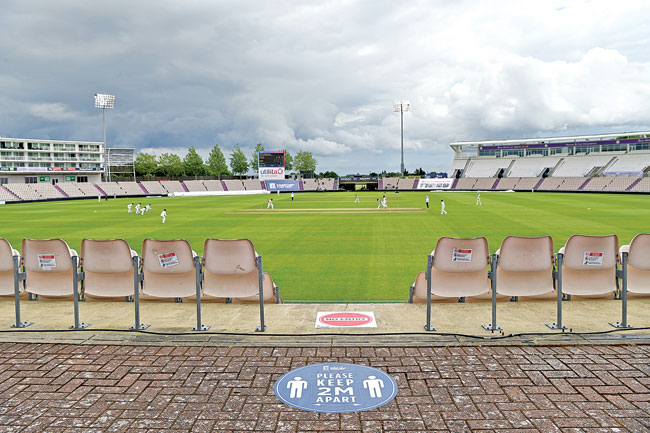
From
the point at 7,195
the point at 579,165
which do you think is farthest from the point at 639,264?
the point at 579,165

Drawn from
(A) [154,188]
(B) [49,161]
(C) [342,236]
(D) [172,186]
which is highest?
(B) [49,161]

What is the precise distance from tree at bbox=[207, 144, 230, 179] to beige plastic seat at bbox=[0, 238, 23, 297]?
133 m

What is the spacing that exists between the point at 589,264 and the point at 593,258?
0.10 metres

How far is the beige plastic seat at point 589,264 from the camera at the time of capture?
624 cm

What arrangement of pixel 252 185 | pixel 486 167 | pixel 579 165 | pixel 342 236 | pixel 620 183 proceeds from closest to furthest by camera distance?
1. pixel 342 236
2. pixel 620 183
3. pixel 579 165
4. pixel 252 185
5. pixel 486 167

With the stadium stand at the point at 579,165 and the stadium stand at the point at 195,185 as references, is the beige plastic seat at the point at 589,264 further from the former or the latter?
the stadium stand at the point at 579,165

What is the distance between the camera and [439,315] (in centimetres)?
662

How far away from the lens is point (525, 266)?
6.25 meters

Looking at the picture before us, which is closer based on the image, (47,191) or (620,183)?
(47,191)

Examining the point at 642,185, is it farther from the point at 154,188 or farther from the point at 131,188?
the point at 131,188

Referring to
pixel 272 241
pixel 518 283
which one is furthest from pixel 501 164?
pixel 518 283

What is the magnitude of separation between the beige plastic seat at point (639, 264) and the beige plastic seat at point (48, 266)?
803 centimetres

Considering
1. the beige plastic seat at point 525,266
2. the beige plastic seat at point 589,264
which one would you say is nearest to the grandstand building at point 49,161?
the beige plastic seat at point 525,266

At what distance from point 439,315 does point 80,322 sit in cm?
530
